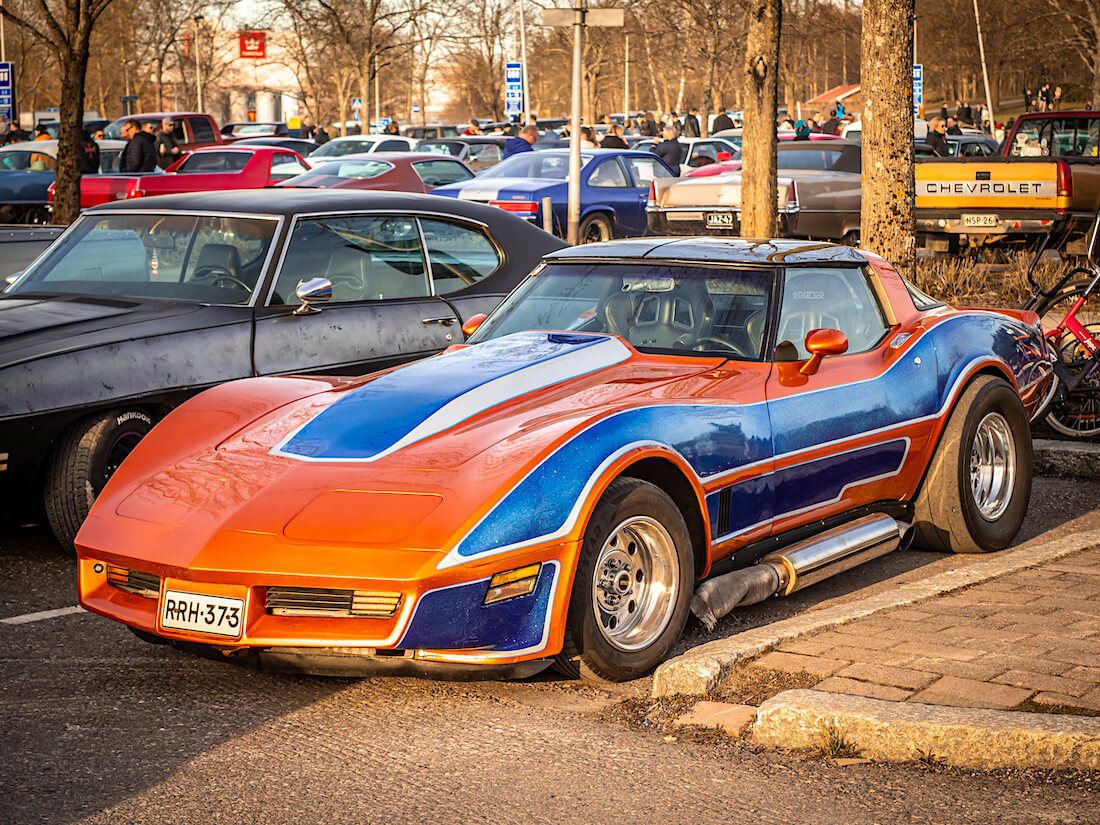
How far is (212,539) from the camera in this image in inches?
156

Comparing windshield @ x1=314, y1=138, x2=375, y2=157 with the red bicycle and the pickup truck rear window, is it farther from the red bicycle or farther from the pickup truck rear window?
the red bicycle

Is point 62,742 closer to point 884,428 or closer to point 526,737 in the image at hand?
point 526,737

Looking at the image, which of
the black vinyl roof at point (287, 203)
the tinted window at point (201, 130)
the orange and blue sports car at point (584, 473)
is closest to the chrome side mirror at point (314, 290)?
the black vinyl roof at point (287, 203)

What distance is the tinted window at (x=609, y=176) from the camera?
751 inches

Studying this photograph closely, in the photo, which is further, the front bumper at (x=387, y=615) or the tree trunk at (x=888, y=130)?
the tree trunk at (x=888, y=130)

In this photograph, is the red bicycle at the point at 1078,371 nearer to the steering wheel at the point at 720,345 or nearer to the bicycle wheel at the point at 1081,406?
the bicycle wheel at the point at 1081,406

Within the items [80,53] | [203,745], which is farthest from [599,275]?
[80,53]

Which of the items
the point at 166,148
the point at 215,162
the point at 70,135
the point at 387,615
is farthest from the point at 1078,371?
the point at 166,148

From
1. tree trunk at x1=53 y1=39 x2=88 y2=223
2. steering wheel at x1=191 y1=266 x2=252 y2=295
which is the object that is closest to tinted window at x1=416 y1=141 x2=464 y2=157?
tree trunk at x1=53 y1=39 x2=88 y2=223

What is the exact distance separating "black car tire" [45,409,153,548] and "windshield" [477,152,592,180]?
45.5ft

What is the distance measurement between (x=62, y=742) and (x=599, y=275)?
2828 mm

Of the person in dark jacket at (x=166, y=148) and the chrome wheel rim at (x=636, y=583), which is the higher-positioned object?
the person in dark jacket at (x=166, y=148)

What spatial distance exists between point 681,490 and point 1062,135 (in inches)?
599

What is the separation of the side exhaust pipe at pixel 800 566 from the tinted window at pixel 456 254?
3162 millimetres
